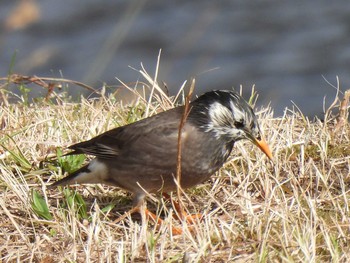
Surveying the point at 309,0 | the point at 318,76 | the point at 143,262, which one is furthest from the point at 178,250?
the point at 309,0

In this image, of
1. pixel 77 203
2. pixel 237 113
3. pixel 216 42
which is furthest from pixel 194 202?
pixel 216 42

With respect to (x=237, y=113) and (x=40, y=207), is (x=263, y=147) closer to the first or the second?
(x=237, y=113)

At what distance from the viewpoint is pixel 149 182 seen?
6.71m

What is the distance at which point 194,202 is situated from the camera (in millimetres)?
6961

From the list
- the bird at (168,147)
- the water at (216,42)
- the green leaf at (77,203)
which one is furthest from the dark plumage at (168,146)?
the water at (216,42)

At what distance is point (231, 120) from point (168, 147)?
41 cm

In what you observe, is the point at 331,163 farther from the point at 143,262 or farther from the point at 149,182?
the point at 143,262

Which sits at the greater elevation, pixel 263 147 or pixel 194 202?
pixel 263 147

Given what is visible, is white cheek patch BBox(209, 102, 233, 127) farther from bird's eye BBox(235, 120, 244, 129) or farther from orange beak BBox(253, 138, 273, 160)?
orange beak BBox(253, 138, 273, 160)

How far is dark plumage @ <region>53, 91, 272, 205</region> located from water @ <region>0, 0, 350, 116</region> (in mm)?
6217

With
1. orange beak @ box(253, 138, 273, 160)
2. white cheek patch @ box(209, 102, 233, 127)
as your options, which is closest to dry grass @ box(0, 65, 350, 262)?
orange beak @ box(253, 138, 273, 160)

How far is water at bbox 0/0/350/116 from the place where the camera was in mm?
13727

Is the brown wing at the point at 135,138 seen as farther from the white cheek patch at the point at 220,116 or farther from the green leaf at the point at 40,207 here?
the green leaf at the point at 40,207

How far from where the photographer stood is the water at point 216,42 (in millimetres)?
13727
